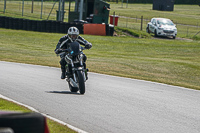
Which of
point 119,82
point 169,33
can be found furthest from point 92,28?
point 119,82

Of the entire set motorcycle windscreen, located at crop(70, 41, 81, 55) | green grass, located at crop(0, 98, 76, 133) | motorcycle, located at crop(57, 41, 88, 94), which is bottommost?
green grass, located at crop(0, 98, 76, 133)

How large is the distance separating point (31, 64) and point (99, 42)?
45.7 ft

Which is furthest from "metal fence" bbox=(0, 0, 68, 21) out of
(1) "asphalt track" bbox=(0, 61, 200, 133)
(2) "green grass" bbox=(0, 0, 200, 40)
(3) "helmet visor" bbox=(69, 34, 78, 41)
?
(3) "helmet visor" bbox=(69, 34, 78, 41)

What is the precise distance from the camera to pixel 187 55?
26.5 meters

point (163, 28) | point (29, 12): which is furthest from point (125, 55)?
point (29, 12)

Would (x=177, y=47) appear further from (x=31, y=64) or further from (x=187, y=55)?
(x=31, y=64)

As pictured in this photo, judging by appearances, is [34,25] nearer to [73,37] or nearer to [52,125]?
[73,37]

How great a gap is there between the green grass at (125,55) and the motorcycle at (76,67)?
441 centimetres

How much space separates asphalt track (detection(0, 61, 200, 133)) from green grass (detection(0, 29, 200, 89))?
241 cm

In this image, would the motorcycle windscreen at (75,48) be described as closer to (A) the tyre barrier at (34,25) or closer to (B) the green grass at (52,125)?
(B) the green grass at (52,125)

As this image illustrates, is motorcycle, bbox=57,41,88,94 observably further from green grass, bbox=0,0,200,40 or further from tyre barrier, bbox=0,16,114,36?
green grass, bbox=0,0,200,40

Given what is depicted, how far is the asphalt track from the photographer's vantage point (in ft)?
24.0

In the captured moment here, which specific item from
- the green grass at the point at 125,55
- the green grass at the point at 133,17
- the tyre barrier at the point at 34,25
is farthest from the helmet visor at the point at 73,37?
the green grass at the point at 133,17

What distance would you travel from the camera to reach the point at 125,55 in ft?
81.8
